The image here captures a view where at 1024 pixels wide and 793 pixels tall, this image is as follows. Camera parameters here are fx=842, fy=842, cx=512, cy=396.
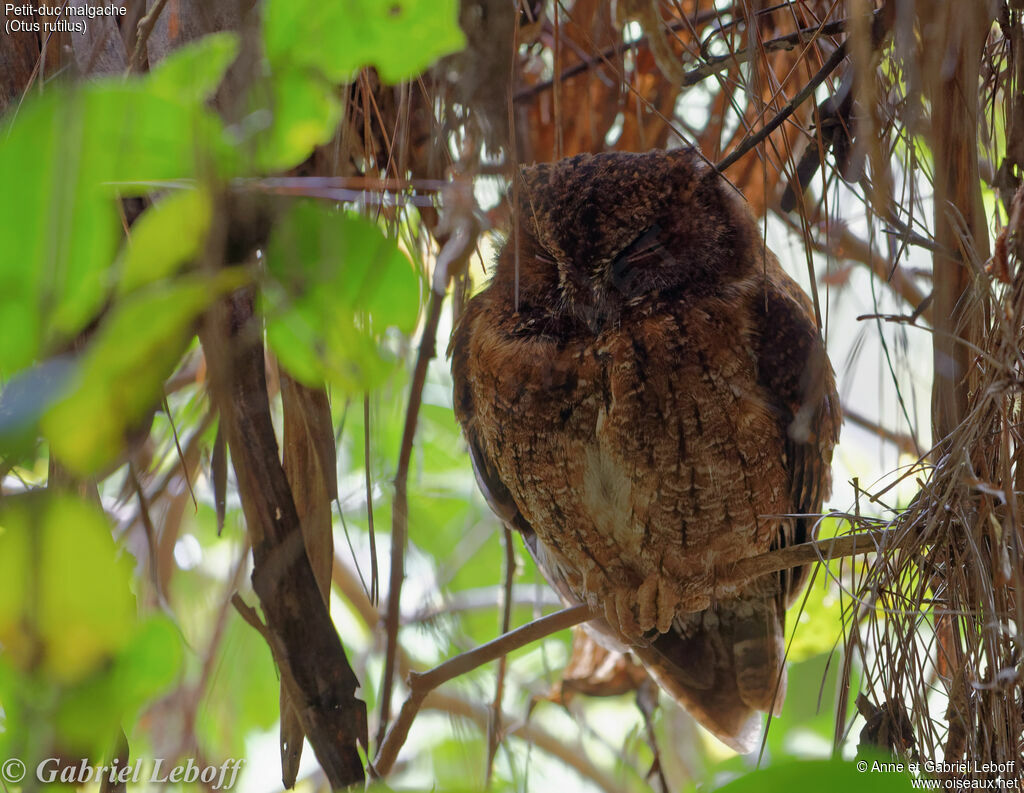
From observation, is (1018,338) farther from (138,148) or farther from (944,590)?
(138,148)

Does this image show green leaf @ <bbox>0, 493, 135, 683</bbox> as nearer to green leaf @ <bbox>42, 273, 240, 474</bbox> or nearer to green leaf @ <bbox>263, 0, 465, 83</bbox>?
green leaf @ <bbox>42, 273, 240, 474</bbox>

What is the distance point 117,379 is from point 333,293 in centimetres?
12

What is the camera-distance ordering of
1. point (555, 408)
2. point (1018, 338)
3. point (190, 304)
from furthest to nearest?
point (555, 408) → point (1018, 338) → point (190, 304)

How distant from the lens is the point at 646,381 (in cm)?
141

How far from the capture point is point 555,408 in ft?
4.87

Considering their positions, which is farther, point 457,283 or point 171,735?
point 457,283

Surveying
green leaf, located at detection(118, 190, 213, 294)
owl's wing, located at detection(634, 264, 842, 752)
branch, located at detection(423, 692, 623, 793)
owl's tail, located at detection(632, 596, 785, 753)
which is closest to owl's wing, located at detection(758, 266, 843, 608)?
owl's wing, located at detection(634, 264, 842, 752)

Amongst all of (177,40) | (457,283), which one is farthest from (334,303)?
(457,283)

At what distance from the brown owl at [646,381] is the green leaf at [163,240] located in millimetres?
1087

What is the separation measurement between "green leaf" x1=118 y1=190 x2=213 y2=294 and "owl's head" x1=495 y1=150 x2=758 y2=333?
3.67ft

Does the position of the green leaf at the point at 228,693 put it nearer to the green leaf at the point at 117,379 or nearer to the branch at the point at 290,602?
the branch at the point at 290,602

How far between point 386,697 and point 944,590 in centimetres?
66

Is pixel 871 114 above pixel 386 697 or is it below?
above

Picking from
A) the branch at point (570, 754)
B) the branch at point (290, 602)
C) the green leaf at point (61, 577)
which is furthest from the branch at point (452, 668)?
the green leaf at point (61, 577)
